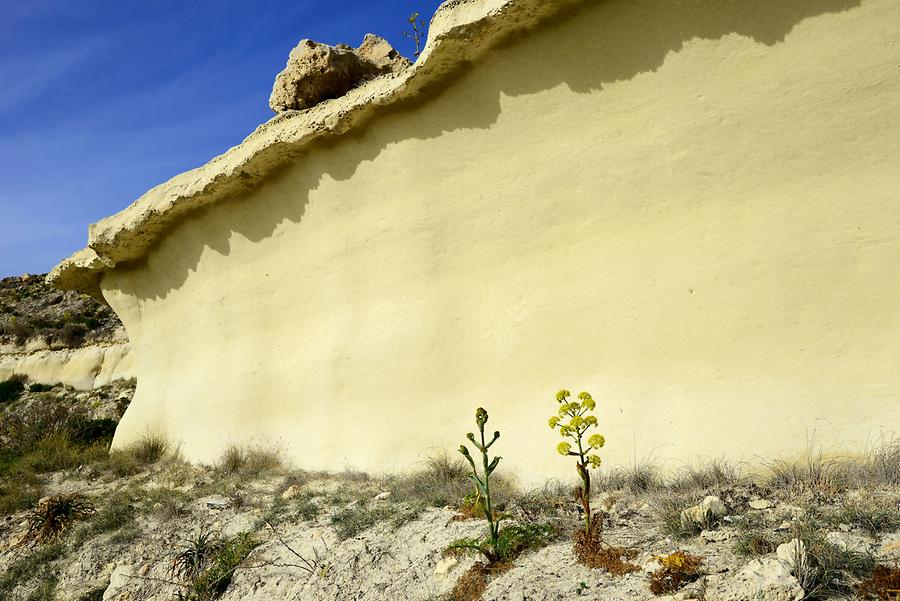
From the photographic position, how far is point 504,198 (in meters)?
5.16

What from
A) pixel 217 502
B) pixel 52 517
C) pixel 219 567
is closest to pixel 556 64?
→ pixel 219 567

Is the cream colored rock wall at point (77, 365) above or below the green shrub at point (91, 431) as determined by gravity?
above

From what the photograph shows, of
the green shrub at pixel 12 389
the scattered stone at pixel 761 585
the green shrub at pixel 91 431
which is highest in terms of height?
the green shrub at pixel 12 389

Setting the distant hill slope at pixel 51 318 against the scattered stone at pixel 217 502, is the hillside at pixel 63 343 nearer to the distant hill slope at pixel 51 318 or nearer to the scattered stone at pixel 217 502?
the distant hill slope at pixel 51 318

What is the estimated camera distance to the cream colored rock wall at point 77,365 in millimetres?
14805

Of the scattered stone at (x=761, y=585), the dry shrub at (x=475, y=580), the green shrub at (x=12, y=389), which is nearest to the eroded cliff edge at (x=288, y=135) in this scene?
the dry shrub at (x=475, y=580)

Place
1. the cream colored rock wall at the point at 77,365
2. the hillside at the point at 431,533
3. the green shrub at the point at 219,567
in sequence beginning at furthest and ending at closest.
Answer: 1. the cream colored rock wall at the point at 77,365
2. the green shrub at the point at 219,567
3. the hillside at the point at 431,533

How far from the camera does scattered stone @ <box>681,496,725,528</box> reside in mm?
3090

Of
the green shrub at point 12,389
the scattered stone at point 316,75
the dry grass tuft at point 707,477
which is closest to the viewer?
the dry grass tuft at point 707,477

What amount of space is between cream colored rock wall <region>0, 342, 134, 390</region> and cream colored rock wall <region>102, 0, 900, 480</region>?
9964mm

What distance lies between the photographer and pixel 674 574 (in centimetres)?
261

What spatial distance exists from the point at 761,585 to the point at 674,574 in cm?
35

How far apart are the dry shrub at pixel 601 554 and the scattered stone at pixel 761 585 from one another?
1.44ft

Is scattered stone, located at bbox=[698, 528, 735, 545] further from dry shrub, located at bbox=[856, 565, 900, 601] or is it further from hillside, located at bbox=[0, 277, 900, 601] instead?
dry shrub, located at bbox=[856, 565, 900, 601]
